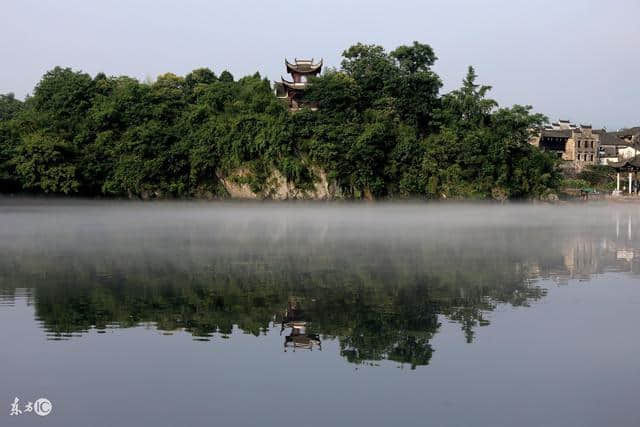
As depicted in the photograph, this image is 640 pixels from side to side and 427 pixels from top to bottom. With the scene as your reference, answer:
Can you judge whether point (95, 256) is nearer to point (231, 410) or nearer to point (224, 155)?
point (231, 410)

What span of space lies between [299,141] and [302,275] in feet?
114

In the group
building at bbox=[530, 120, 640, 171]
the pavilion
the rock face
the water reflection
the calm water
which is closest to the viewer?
the calm water

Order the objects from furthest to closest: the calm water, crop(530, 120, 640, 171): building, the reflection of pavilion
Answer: crop(530, 120, 640, 171): building, the reflection of pavilion, the calm water

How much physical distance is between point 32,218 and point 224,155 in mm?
18301

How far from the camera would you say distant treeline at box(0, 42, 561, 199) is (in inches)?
1881

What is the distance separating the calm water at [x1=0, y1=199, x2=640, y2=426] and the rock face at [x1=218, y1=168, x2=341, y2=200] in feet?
95.3

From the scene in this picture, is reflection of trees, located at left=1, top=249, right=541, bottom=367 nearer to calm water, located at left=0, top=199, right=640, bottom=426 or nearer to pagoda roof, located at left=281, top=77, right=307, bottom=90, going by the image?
calm water, located at left=0, top=199, right=640, bottom=426

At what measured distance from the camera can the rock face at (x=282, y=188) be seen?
4962 centimetres

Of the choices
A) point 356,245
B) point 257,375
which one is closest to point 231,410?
point 257,375

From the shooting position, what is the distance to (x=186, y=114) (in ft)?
169

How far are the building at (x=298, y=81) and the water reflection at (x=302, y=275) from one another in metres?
25.1

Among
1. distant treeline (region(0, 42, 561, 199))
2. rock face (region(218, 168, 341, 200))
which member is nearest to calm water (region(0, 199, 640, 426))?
distant treeline (region(0, 42, 561, 199))

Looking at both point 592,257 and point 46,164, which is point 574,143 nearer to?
point 46,164

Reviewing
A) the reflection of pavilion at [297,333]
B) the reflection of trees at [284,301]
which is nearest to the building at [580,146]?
the reflection of trees at [284,301]
